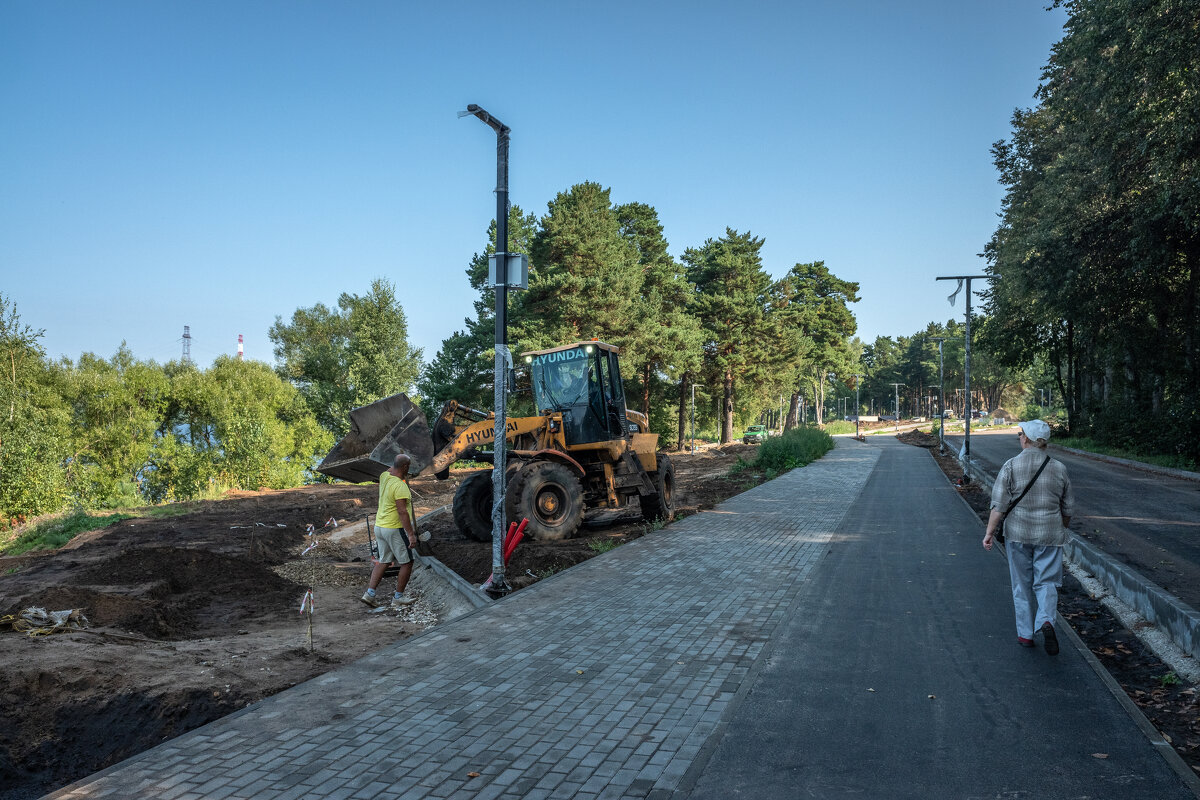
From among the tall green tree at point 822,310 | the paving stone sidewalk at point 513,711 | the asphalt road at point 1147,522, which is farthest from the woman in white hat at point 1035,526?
the tall green tree at point 822,310

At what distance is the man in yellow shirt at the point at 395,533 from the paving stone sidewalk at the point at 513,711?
1.63 m

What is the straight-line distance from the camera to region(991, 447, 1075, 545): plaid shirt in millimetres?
6129

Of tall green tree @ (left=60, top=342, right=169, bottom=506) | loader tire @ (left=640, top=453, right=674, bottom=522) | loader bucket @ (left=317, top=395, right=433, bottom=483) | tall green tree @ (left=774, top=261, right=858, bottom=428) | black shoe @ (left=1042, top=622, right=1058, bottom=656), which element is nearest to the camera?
black shoe @ (left=1042, top=622, right=1058, bottom=656)

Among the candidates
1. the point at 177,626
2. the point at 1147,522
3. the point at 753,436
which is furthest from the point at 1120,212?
the point at 753,436

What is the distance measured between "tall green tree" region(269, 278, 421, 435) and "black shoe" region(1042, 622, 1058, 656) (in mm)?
38463

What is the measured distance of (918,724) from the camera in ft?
15.6

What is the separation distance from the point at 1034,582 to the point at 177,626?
28.4 feet

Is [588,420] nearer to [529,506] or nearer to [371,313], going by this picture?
[529,506]

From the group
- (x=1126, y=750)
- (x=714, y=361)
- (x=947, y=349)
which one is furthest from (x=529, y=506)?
(x=947, y=349)

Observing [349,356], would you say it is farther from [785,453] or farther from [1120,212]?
A: [1120,212]

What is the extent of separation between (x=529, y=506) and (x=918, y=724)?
745 centimetres

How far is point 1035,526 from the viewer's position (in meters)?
6.17

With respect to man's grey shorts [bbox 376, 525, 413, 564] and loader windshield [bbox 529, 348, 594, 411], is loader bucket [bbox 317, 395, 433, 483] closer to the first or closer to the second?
man's grey shorts [bbox 376, 525, 413, 564]

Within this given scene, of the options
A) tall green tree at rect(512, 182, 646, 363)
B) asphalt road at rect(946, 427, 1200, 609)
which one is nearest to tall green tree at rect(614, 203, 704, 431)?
tall green tree at rect(512, 182, 646, 363)
